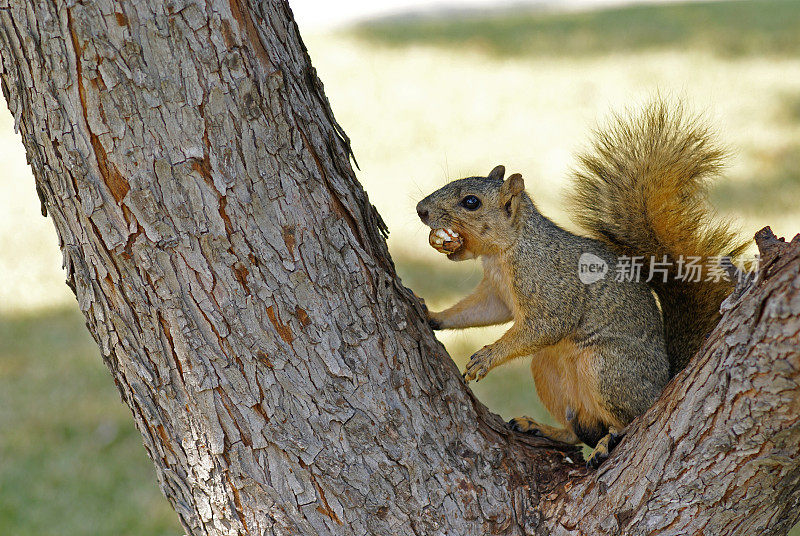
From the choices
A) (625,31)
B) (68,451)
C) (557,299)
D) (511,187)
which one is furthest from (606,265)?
(625,31)

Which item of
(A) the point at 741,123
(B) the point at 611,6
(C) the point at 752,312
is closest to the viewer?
(C) the point at 752,312

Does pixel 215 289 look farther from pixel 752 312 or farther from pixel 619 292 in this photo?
pixel 619 292

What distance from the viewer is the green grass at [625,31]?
5576 mm

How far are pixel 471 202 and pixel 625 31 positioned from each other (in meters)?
4.88

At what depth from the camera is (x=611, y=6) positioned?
681cm

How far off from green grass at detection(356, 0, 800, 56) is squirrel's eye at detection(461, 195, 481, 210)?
14.4 feet

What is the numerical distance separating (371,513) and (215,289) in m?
0.36

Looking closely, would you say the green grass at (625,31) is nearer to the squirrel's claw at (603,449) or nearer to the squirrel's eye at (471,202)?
the squirrel's eye at (471,202)

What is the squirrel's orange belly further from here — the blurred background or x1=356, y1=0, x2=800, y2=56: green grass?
x1=356, y1=0, x2=800, y2=56: green grass

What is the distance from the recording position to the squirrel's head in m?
1.55

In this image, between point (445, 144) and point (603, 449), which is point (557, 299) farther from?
point (445, 144)

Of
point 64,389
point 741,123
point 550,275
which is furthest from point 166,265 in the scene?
point 741,123

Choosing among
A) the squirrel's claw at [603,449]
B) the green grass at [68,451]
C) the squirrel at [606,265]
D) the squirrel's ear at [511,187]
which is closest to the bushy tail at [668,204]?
the squirrel at [606,265]

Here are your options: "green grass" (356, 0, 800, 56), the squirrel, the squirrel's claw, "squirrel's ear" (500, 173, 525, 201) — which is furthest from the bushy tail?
"green grass" (356, 0, 800, 56)
